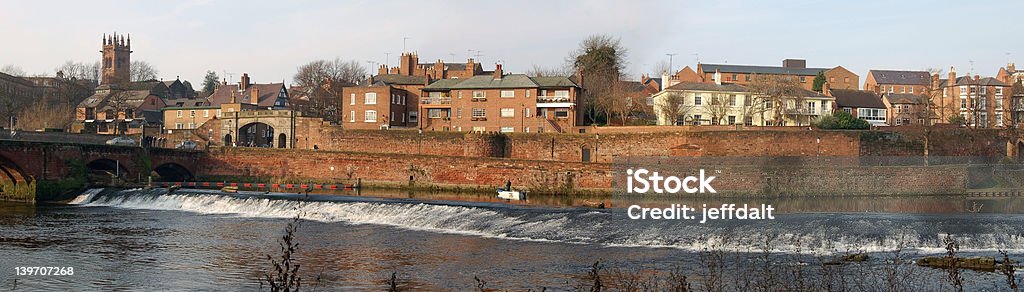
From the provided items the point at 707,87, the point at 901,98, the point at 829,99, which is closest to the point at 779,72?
the point at 901,98

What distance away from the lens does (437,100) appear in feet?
218

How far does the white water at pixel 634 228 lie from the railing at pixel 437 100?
29061 millimetres

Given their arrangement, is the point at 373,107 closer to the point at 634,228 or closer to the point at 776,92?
the point at 776,92

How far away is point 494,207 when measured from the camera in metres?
33.9

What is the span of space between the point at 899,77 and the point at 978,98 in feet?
60.4

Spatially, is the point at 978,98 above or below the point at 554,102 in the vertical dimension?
above

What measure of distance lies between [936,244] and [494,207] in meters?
15.9

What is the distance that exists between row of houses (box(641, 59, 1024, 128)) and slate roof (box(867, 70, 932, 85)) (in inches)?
4.2

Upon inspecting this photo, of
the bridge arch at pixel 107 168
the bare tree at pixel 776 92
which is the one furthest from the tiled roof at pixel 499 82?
the bridge arch at pixel 107 168

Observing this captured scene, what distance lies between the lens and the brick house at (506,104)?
63000mm

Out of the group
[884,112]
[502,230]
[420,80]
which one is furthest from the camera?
[884,112]

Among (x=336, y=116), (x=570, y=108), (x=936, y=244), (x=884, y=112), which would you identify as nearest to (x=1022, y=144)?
(x=884, y=112)

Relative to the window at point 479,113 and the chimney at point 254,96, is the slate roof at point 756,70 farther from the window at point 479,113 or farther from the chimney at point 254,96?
the chimney at point 254,96

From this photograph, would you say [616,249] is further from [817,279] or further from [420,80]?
[420,80]
